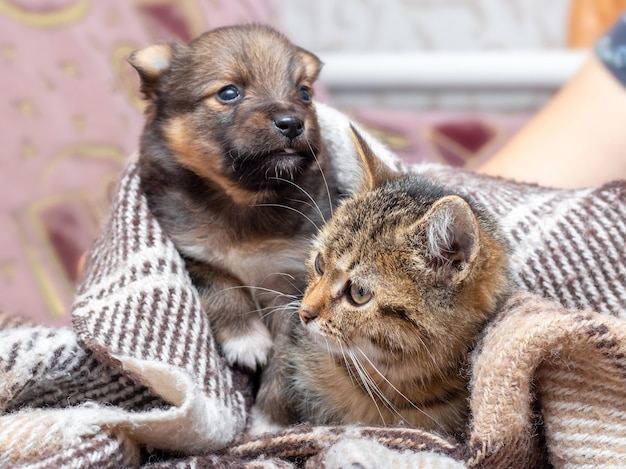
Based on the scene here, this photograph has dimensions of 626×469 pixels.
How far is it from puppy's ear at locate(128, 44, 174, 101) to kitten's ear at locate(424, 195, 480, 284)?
65 centimetres

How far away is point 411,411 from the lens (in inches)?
37.2

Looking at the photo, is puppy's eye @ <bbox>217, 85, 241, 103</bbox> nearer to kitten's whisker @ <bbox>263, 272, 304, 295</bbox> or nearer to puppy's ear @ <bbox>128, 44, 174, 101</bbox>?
puppy's ear @ <bbox>128, 44, 174, 101</bbox>

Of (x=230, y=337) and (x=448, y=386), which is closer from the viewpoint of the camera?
(x=448, y=386)

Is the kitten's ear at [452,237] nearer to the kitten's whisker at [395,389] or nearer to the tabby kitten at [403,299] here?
the tabby kitten at [403,299]

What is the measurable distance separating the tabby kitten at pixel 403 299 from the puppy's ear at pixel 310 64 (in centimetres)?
31

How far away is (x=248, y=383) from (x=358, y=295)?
11.8 inches

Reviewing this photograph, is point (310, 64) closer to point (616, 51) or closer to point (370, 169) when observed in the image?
point (370, 169)

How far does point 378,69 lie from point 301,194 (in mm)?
1446

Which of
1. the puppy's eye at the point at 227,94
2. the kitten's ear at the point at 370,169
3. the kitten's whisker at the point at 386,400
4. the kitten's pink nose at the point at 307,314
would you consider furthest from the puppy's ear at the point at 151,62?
the kitten's whisker at the point at 386,400

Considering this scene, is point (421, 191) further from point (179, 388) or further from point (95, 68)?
point (95, 68)

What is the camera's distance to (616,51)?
171cm

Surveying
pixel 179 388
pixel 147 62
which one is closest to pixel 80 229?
pixel 147 62

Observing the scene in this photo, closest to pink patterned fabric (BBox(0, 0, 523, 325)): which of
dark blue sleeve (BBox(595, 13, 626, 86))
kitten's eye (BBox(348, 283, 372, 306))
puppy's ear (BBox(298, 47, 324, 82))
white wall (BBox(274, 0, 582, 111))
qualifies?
white wall (BBox(274, 0, 582, 111))

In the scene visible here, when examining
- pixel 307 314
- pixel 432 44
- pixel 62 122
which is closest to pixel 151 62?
pixel 307 314
